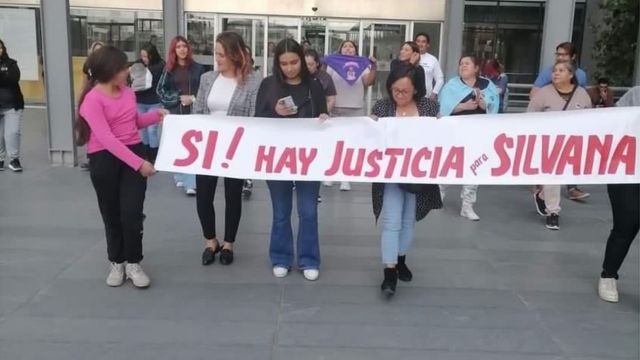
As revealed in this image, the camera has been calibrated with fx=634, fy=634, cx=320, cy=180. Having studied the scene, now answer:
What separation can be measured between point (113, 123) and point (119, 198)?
53 centimetres

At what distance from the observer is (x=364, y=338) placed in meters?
3.77

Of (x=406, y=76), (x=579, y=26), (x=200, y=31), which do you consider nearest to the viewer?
(x=406, y=76)

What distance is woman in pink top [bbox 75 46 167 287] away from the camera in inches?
162

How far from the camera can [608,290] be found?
4488 mm

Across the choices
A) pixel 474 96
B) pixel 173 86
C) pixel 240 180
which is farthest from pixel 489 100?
pixel 173 86

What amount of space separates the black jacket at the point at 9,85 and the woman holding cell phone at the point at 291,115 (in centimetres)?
510

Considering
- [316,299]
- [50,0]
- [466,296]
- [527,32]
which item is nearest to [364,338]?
[316,299]

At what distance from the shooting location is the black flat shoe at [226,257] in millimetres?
5027

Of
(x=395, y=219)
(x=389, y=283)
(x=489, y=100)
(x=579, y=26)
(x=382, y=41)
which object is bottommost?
(x=389, y=283)

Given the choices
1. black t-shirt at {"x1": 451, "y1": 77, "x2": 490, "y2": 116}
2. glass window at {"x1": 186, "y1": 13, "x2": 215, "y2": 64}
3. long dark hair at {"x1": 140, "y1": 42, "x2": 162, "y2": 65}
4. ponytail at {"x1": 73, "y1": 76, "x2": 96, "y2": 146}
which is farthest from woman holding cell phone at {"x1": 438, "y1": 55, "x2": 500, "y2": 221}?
glass window at {"x1": 186, "y1": 13, "x2": 215, "y2": 64}

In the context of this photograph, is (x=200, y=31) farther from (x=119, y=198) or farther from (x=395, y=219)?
(x=395, y=219)

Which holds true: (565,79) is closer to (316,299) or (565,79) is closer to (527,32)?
(316,299)

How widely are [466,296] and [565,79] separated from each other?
8.46 ft

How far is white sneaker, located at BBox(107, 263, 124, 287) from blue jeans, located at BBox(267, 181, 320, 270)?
1103 mm
